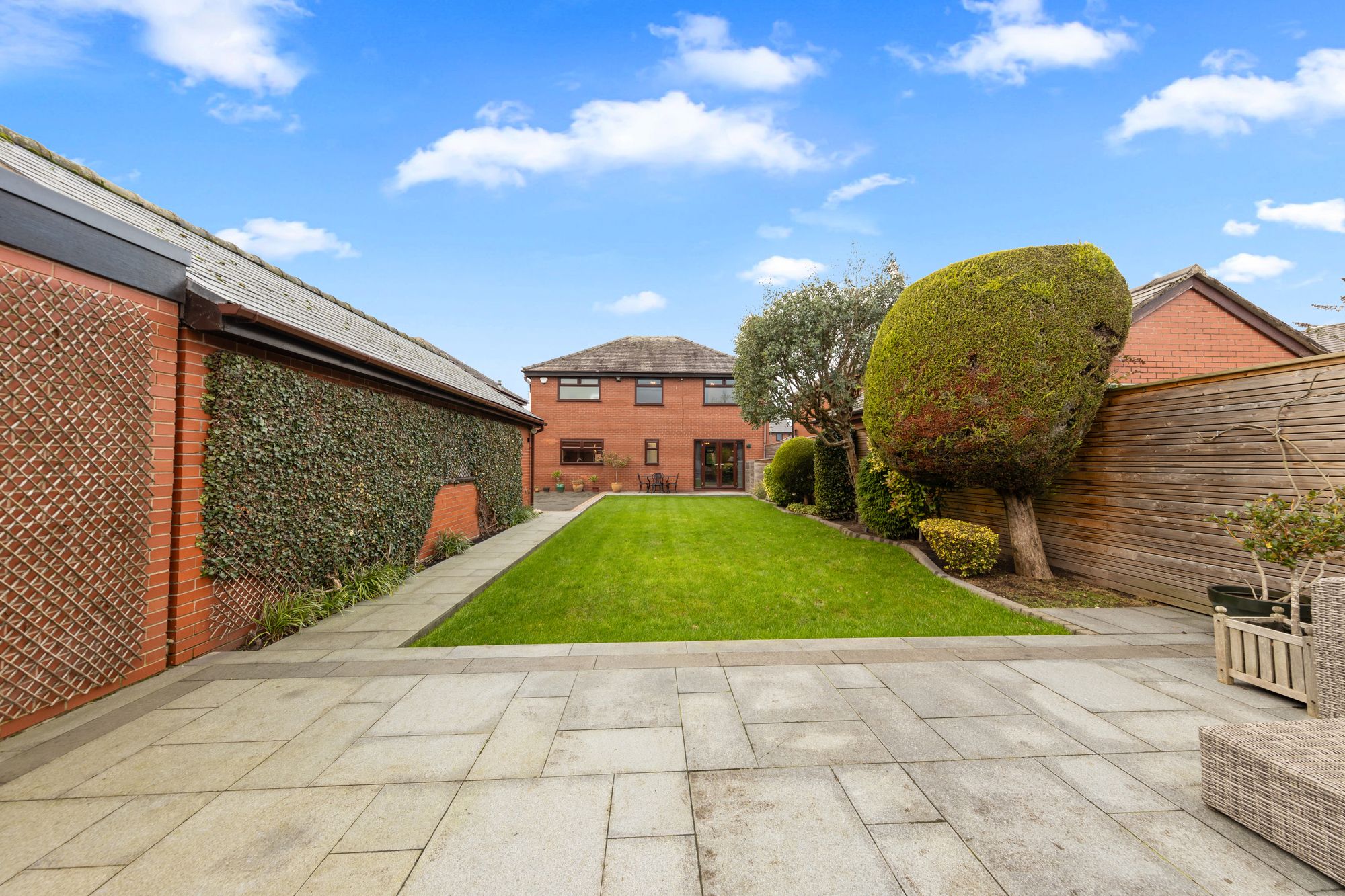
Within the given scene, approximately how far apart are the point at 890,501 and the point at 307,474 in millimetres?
8488

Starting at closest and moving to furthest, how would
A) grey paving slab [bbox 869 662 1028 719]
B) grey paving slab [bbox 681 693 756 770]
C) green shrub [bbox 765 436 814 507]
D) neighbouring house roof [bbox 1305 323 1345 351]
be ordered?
grey paving slab [bbox 681 693 756 770] < grey paving slab [bbox 869 662 1028 719] < neighbouring house roof [bbox 1305 323 1345 351] < green shrub [bbox 765 436 814 507]

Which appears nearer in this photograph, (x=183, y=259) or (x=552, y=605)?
(x=183, y=259)

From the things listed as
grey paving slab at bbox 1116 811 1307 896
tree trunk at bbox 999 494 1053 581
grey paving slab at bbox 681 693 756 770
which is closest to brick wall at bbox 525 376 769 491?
tree trunk at bbox 999 494 1053 581

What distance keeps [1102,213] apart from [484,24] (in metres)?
12.2

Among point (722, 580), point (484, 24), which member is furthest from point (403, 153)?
point (722, 580)

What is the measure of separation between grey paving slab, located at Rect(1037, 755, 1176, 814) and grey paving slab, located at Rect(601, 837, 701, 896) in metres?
1.71

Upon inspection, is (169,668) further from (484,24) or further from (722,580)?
(484,24)

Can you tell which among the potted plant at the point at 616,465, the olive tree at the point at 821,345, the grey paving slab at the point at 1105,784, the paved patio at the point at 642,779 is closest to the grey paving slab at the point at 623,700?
the paved patio at the point at 642,779

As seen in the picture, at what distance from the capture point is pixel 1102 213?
9.06 metres

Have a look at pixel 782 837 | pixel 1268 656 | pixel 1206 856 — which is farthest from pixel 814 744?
pixel 1268 656

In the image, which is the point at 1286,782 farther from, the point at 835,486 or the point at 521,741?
the point at 835,486

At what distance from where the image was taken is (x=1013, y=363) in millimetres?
4980

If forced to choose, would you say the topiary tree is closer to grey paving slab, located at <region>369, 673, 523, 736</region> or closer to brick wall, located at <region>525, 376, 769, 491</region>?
grey paving slab, located at <region>369, 673, 523, 736</region>

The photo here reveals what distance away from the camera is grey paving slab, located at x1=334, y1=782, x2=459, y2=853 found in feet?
5.80
